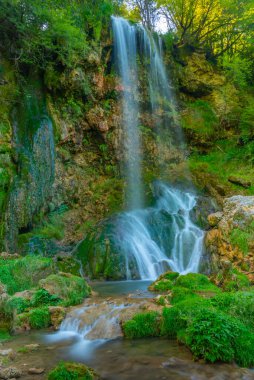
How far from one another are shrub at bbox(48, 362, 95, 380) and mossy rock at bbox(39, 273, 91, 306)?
319cm

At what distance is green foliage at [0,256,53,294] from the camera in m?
8.60

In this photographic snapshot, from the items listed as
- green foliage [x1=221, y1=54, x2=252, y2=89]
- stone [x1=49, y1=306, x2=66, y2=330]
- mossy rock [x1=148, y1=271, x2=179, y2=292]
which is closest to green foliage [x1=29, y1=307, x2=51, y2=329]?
stone [x1=49, y1=306, x2=66, y2=330]

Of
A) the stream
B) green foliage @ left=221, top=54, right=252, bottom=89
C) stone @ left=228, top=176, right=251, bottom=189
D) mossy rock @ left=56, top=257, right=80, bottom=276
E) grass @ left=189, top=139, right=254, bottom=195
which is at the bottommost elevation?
the stream

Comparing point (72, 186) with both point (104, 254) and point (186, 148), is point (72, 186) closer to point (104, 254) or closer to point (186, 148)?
point (104, 254)

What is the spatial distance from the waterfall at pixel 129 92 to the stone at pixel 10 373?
1360cm

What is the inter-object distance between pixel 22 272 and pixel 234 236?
567 cm

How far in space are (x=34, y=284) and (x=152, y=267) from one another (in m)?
4.60

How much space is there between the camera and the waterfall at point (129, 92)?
18.4 meters

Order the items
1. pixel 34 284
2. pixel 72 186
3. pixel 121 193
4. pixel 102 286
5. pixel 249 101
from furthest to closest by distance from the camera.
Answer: pixel 249 101
pixel 121 193
pixel 72 186
pixel 102 286
pixel 34 284

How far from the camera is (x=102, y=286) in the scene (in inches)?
412

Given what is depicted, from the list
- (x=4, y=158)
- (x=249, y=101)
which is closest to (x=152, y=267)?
(x=4, y=158)

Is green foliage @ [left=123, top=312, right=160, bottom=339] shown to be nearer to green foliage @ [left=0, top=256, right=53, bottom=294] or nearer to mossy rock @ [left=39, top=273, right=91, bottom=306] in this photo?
mossy rock @ [left=39, top=273, right=91, bottom=306]

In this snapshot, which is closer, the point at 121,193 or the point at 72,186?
the point at 72,186

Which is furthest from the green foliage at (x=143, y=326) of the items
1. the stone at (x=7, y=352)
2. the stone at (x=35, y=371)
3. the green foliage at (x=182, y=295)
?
the stone at (x=7, y=352)
